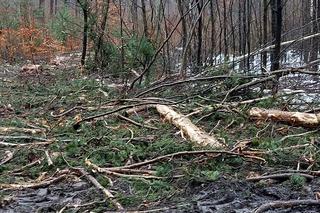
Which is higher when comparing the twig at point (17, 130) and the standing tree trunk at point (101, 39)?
the standing tree trunk at point (101, 39)

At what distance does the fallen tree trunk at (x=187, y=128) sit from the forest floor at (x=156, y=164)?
86 millimetres

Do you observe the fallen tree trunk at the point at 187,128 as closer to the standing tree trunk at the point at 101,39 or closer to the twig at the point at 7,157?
the twig at the point at 7,157

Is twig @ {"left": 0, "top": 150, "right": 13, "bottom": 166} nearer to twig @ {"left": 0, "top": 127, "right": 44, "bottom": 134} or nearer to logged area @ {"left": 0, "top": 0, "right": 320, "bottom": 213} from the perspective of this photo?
logged area @ {"left": 0, "top": 0, "right": 320, "bottom": 213}

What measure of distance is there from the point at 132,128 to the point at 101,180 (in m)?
1.75

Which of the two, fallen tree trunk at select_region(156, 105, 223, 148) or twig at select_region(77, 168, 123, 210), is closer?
twig at select_region(77, 168, 123, 210)

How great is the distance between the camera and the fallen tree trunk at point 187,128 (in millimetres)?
4449

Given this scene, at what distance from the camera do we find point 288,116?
5117 mm

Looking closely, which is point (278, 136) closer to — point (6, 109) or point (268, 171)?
point (268, 171)

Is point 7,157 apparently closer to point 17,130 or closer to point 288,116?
point 17,130

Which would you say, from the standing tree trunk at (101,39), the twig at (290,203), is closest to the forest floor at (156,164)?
the twig at (290,203)

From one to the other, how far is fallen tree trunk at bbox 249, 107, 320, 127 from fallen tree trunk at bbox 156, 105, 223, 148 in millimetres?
800

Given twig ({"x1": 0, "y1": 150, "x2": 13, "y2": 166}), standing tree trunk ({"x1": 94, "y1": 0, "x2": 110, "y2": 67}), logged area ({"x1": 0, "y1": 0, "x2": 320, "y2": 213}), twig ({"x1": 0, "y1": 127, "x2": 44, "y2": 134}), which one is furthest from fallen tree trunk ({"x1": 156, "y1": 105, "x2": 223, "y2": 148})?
standing tree trunk ({"x1": 94, "y1": 0, "x2": 110, "y2": 67})

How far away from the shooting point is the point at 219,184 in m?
3.48

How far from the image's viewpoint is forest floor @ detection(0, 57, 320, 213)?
10.8ft
